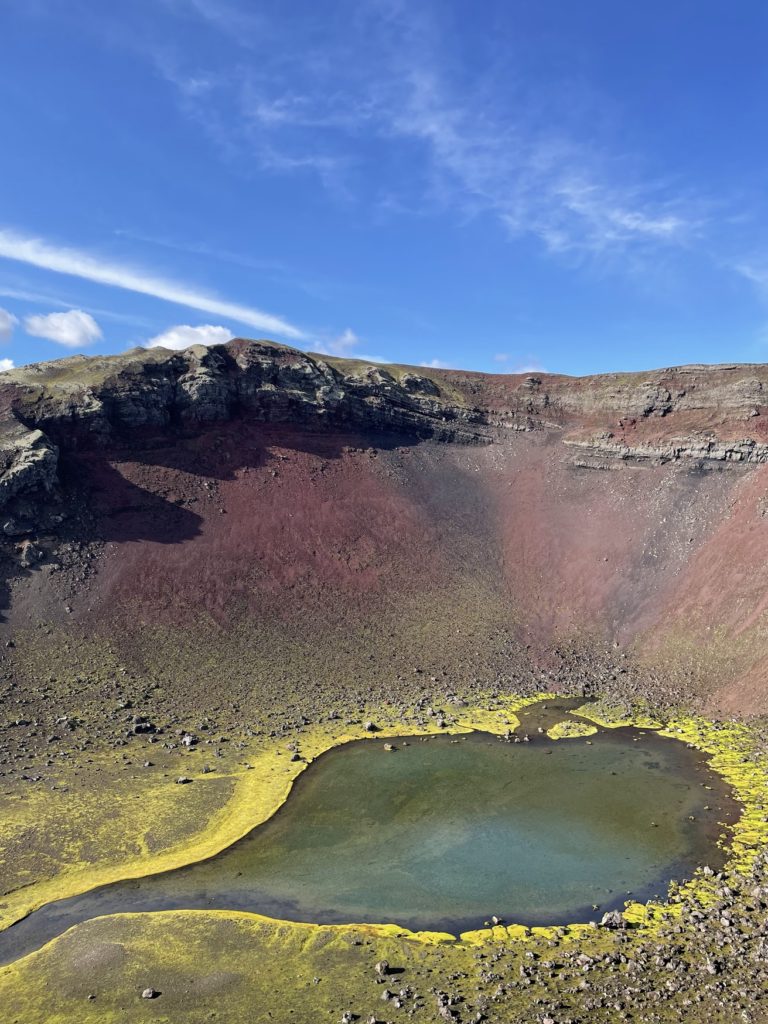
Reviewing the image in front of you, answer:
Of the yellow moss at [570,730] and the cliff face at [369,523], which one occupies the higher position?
the cliff face at [369,523]

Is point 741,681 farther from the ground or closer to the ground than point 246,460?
closer to the ground

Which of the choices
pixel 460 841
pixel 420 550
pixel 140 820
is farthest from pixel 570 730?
pixel 140 820

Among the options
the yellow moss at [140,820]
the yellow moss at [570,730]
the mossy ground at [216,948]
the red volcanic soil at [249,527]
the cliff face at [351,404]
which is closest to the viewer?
the mossy ground at [216,948]

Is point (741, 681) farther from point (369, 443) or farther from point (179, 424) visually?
point (179, 424)

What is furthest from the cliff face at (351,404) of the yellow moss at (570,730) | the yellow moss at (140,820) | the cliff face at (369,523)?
the yellow moss at (570,730)

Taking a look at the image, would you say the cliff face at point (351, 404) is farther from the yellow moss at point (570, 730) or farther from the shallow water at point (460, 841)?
the shallow water at point (460, 841)

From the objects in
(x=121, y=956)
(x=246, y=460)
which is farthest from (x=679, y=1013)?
(x=246, y=460)

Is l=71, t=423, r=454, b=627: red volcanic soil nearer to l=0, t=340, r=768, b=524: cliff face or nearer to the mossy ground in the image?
l=0, t=340, r=768, b=524: cliff face
